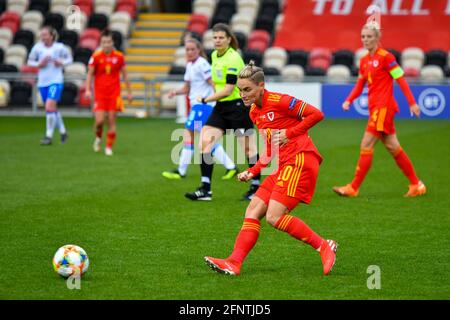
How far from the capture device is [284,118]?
25.5 ft

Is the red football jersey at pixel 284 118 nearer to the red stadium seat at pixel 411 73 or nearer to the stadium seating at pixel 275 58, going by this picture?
the red stadium seat at pixel 411 73

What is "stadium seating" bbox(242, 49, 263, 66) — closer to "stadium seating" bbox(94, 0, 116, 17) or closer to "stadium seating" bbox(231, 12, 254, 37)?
"stadium seating" bbox(231, 12, 254, 37)

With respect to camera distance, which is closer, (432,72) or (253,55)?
(432,72)

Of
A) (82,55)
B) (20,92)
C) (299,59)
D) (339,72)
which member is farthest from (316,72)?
(20,92)

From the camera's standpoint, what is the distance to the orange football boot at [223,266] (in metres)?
7.59

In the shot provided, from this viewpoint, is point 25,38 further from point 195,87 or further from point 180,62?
point 195,87

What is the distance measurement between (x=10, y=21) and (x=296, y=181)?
2382 cm

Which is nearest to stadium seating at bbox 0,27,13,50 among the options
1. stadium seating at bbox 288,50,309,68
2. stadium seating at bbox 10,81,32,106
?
stadium seating at bbox 10,81,32,106

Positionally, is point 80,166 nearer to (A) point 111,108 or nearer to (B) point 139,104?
(A) point 111,108

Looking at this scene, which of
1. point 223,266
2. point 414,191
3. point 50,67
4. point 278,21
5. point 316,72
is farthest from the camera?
point 278,21

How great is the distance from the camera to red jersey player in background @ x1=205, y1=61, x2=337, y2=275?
764cm

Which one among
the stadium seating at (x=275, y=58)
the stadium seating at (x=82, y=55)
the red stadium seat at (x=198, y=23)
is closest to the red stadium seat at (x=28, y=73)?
the stadium seating at (x=82, y=55)

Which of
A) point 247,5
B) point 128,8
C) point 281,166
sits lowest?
point 128,8

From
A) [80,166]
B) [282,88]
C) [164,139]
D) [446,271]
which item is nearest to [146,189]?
[80,166]
